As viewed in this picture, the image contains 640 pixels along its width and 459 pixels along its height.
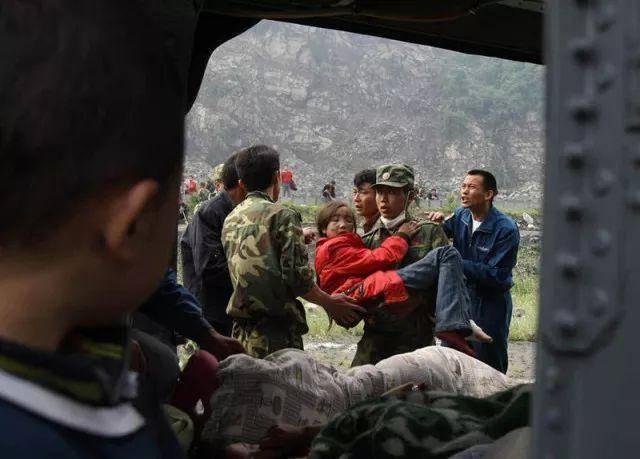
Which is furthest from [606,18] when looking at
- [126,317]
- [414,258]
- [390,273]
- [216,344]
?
[414,258]

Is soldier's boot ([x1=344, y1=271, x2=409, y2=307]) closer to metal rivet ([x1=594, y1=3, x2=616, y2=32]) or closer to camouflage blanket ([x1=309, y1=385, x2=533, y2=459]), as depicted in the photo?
camouflage blanket ([x1=309, y1=385, x2=533, y2=459])

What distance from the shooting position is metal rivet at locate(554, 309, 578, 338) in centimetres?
55

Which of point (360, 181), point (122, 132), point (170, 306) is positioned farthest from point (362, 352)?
point (122, 132)

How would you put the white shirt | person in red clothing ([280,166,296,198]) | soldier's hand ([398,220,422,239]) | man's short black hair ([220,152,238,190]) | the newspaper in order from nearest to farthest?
the newspaper < soldier's hand ([398,220,422,239]) < man's short black hair ([220,152,238,190]) < the white shirt < person in red clothing ([280,166,296,198])

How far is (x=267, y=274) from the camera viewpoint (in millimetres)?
3365

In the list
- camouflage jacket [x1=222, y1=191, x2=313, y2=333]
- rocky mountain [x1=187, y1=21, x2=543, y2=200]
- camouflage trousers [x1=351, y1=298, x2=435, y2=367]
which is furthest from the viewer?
rocky mountain [x1=187, y1=21, x2=543, y2=200]

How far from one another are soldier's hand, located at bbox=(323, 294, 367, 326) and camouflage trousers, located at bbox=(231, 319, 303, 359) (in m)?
0.19

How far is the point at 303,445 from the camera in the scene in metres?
1.88

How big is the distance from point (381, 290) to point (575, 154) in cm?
306

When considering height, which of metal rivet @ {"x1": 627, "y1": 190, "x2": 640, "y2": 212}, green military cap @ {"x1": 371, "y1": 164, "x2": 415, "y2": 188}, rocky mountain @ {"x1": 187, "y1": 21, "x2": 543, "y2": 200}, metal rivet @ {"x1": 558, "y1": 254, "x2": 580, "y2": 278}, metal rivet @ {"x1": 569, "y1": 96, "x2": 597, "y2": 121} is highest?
rocky mountain @ {"x1": 187, "y1": 21, "x2": 543, "y2": 200}

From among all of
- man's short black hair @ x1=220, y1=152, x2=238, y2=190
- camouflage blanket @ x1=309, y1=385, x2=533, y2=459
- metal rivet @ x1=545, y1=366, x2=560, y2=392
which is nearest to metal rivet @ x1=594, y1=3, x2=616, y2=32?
metal rivet @ x1=545, y1=366, x2=560, y2=392

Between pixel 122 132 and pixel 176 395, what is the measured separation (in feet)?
4.50

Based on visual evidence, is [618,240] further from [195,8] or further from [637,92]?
[195,8]

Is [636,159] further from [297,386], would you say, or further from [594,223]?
[297,386]
